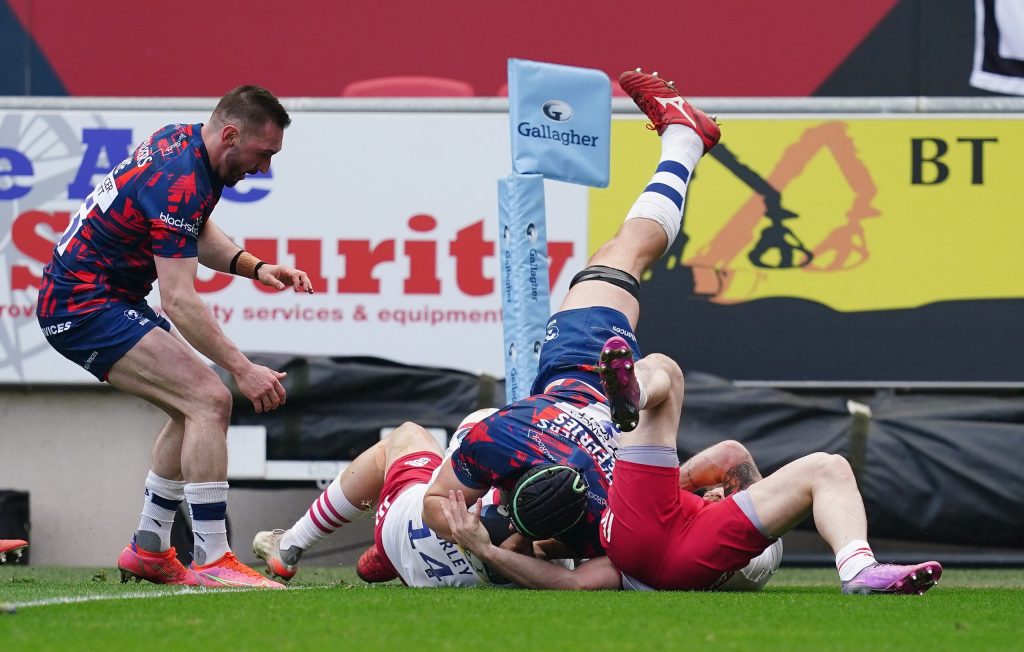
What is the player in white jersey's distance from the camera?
5.11 m

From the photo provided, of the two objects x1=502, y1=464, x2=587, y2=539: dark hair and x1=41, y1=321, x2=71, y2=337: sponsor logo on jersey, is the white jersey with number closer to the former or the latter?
x1=502, y1=464, x2=587, y2=539: dark hair

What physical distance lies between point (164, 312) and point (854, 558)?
2.68 m

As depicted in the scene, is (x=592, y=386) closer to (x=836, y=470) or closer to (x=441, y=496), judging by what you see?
(x=441, y=496)

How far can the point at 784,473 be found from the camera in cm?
471

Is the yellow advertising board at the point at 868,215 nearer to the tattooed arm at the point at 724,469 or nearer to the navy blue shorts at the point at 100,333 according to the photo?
the tattooed arm at the point at 724,469

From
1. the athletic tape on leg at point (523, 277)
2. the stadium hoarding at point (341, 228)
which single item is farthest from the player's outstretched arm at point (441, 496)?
the stadium hoarding at point (341, 228)

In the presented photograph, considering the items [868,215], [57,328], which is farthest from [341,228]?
[868,215]

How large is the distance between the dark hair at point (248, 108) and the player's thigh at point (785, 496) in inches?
89.4

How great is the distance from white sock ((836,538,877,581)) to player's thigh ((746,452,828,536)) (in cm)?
18

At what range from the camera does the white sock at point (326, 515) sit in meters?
5.77

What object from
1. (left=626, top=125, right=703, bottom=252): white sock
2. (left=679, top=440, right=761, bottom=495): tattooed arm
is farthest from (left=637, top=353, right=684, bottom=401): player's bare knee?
(left=626, top=125, right=703, bottom=252): white sock

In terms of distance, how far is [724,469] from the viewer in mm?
5461

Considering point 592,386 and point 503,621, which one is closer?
point 503,621

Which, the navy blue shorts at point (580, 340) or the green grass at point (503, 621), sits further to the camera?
the navy blue shorts at point (580, 340)
